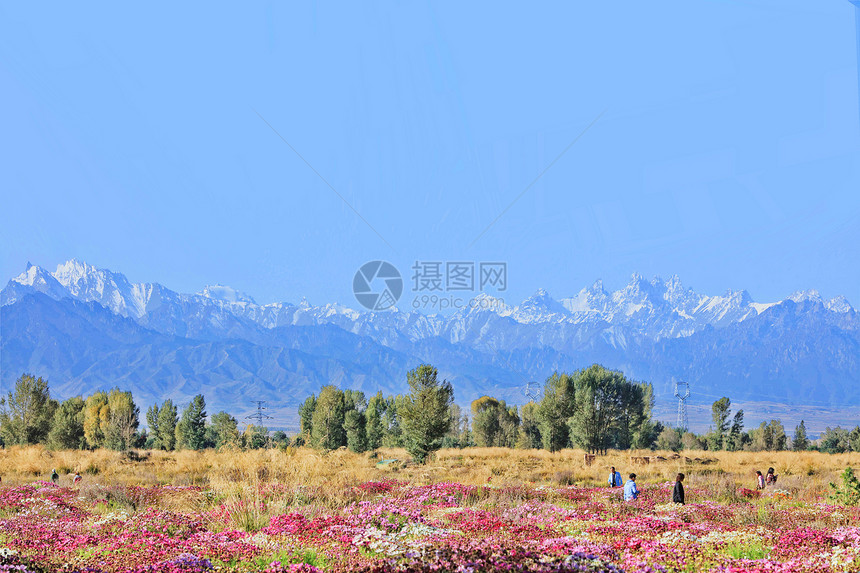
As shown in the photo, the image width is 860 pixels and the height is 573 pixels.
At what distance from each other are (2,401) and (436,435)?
49.6 metres

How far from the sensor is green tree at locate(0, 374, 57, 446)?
61844 mm

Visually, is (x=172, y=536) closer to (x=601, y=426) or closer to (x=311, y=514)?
(x=311, y=514)

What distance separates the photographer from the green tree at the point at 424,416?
4078 centimetres

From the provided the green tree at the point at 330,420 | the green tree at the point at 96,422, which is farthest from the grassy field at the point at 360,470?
the green tree at the point at 96,422

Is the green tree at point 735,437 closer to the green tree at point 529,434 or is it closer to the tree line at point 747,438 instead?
the tree line at point 747,438

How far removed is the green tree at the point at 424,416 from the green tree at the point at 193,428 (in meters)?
52.8

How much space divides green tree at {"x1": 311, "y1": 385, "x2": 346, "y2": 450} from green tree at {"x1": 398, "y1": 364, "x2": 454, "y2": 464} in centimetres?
2271

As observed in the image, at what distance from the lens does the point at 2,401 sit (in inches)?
2534

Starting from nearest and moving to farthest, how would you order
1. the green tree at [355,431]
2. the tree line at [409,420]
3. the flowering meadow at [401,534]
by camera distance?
the flowering meadow at [401,534] < the tree line at [409,420] < the green tree at [355,431]

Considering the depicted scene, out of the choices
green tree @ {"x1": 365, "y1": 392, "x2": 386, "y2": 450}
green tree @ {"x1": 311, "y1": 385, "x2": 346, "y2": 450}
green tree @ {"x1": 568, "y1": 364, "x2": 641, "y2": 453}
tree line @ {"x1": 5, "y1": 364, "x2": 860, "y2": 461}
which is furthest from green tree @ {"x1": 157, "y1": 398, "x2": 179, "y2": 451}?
green tree @ {"x1": 568, "y1": 364, "x2": 641, "y2": 453}

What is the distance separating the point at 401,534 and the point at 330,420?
57.5m

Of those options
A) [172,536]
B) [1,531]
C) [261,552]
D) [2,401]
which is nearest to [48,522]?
[1,531]

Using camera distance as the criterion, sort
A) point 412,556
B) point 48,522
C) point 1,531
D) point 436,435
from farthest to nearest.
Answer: point 436,435
point 48,522
point 1,531
point 412,556

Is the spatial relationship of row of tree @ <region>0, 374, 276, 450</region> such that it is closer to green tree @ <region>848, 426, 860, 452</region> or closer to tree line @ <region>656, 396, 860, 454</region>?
tree line @ <region>656, 396, 860, 454</region>
